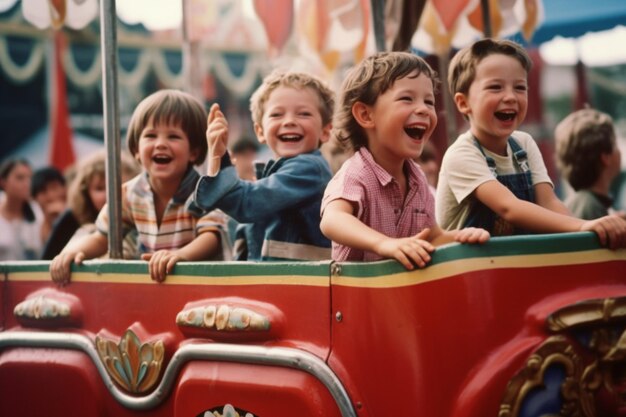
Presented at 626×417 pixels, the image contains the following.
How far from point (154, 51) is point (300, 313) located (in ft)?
35.4

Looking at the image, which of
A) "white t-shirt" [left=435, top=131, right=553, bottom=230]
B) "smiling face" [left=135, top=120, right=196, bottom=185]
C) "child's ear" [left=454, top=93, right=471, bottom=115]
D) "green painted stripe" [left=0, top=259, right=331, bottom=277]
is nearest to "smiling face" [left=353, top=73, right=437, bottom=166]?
"white t-shirt" [left=435, top=131, right=553, bottom=230]

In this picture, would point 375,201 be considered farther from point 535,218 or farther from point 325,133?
point 325,133

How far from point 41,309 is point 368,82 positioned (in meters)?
1.47

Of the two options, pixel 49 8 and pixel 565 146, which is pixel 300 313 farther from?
pixel 565 146

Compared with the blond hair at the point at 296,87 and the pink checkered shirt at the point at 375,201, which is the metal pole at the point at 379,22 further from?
the pink checkered shirt at the point at 375,201

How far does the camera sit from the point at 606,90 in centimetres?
1195

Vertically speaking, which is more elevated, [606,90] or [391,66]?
[606,90]

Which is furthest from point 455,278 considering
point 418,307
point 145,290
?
point 145,290

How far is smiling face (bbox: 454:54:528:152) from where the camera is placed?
3.01 metres

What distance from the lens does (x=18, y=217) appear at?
309 inches

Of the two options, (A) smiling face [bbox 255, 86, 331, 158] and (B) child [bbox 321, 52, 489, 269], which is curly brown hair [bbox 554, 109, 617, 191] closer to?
(A) smiling face [bbox 255, 86, 331, 158]

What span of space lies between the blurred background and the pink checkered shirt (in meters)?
1.09

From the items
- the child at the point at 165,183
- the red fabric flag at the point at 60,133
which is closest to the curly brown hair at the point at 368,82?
the child at the point at 165,183

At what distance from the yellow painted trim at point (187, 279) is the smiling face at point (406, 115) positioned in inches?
17.8
